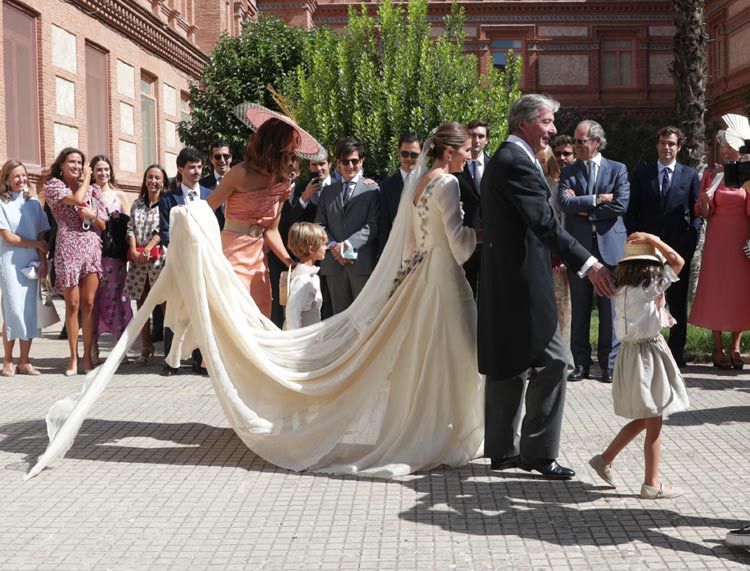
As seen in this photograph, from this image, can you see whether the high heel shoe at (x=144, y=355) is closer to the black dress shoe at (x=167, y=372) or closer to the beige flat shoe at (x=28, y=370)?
the black dress shoe at (x=167, y=372)

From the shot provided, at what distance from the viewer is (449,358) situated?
21.2 feet

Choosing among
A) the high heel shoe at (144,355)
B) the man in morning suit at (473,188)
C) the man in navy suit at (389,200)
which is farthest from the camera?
the high heel shoe at (144,355)

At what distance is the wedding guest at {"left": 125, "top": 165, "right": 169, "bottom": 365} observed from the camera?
11.2 metres

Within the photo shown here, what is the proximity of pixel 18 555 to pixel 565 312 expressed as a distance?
692cm

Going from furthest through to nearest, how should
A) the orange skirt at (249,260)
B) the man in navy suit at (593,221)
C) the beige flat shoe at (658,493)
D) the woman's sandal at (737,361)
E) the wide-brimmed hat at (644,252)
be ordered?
the woman's sandal at (737,361)
the man in navy suit at (593,221)
the orange skirt at (249,260)
the wide-brimmed hat at (644,252)
the beige flat shoe at (658,493)

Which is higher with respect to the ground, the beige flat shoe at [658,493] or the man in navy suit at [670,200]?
the man in navy suit at [670,200]

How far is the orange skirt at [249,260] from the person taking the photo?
759 centimetres

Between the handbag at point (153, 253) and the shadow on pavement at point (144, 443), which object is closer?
the shadow on pavement at point (144, 443)

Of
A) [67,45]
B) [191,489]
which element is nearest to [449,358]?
[191,489]

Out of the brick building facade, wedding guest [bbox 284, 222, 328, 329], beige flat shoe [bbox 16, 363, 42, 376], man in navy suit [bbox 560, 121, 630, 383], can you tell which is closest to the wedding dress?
wedding guest [bbox 284, 222, 328, 329]

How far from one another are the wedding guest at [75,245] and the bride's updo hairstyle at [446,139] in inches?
198

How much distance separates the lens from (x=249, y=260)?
766 cm

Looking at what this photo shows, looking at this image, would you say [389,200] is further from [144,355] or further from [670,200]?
[144,355]

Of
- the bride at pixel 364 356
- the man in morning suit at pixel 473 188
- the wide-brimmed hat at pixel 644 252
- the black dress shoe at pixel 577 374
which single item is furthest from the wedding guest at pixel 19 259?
the wide-brimmed hat at pixel 644 252
